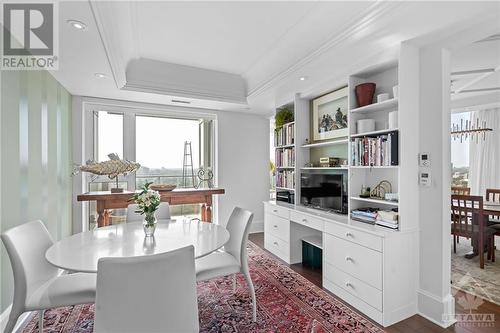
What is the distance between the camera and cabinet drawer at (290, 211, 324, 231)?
9.05 ft

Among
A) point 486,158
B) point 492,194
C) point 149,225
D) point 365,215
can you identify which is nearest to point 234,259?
point 149,225

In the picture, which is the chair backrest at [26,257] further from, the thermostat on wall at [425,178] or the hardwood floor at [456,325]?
A: the thermostat on wall at [425,178]

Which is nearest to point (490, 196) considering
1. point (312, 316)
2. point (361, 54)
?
point (361, 54)

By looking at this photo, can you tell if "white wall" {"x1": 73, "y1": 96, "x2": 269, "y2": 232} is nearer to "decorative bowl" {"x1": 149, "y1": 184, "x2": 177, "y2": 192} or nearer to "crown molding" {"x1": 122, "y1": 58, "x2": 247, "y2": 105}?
"crown molding" {"x1": 122, "y1": 58, "x2": 247, "y2": 105}

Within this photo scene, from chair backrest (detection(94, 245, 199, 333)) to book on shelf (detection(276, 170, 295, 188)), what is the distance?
8.59 feet

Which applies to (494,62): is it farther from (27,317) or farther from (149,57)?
(27,317)

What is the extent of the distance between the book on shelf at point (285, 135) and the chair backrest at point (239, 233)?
5.55 feet

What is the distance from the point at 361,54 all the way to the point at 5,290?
373 cm

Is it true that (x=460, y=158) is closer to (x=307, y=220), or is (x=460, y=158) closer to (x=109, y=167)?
(x=307, y=220)

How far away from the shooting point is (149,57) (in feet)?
10.7

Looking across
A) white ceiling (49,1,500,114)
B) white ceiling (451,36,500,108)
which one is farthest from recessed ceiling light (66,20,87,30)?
white ceiling (451,36,500,108)

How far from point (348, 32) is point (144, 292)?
246 cm

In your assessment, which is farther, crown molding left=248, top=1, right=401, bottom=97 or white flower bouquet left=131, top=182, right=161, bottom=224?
→ white flower bouquet left=131, top=182, right=161, bottom=224

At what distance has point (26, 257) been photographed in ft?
5.57
